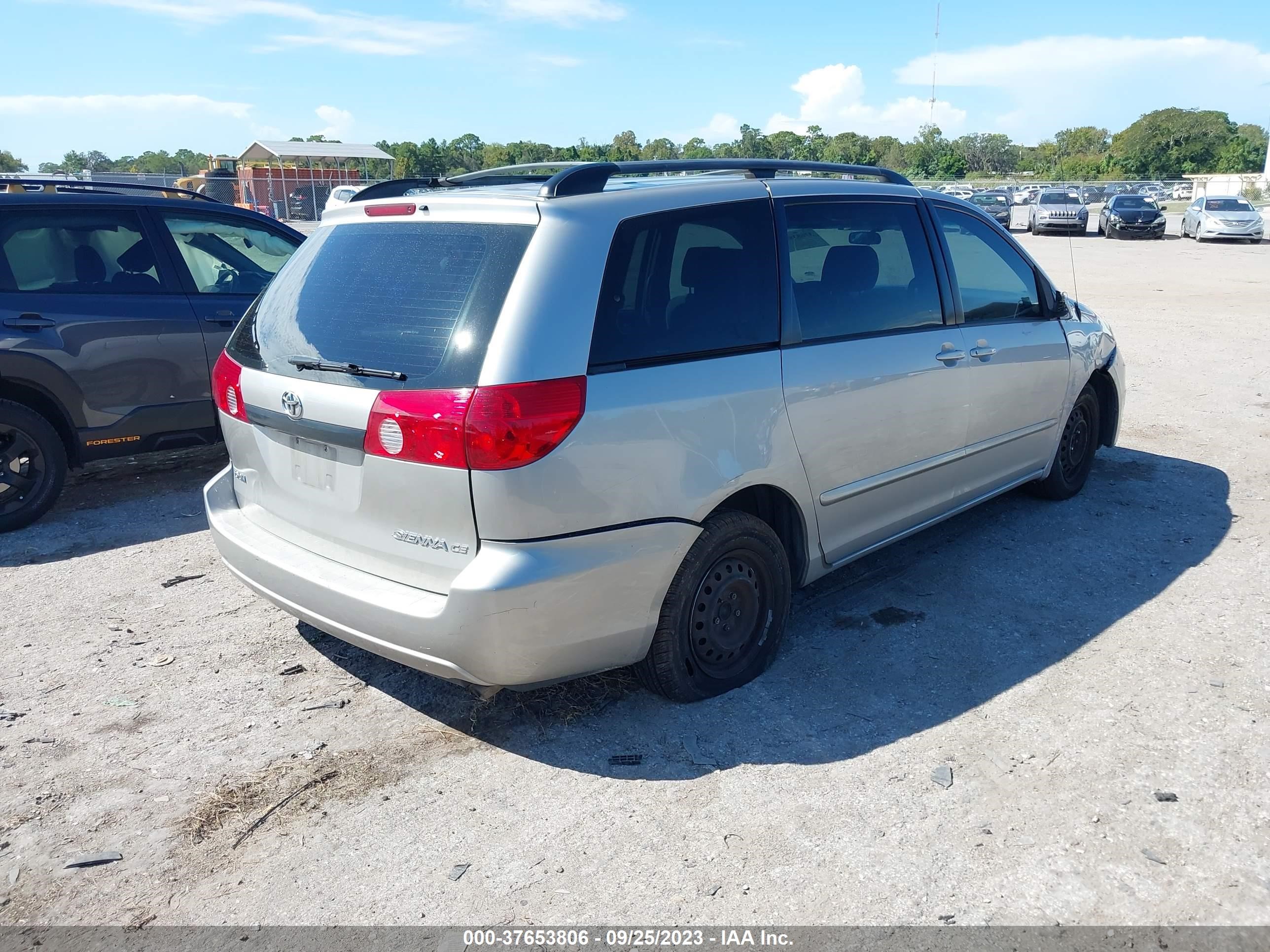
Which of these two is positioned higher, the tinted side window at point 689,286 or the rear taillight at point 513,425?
the tinted side window at point 689,286

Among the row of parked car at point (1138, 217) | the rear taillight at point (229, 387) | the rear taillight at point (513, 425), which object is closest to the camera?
the rear taillight at point (513, 425)

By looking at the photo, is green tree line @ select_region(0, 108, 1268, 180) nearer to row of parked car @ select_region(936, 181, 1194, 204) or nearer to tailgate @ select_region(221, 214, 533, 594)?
row of parked car @ select_region(936, 181, 1194, 204)

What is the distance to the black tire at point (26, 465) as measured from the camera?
5707 millimetres

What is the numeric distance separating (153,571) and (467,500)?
9.65ft

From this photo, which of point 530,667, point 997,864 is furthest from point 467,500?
point 997,864

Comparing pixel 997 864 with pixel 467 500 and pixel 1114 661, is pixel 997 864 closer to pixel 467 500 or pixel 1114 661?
pixel 1114 661

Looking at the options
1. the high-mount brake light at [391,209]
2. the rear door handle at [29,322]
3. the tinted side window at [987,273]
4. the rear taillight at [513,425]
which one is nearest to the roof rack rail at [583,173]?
the high-mount brake light at [391,209]

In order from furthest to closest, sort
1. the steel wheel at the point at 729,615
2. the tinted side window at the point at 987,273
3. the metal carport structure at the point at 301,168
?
the metal carport structure at the point at 301,168
the tinted side window at the point at 987,273
the steel wheel at the point at 729,615

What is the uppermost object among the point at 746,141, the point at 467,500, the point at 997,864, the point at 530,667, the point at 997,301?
the point at 746,141

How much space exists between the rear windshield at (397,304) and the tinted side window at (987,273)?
259 cm

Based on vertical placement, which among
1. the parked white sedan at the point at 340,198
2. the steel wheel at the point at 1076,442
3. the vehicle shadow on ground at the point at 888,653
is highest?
the parked white sedan at the point at 340,198

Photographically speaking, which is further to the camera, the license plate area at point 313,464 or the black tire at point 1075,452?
the black tire at point 1075,452

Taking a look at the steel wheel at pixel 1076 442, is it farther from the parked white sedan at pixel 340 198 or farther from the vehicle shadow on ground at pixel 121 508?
the vehicle shadow on ground at pixel 121 508

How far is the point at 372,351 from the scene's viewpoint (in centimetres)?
324
